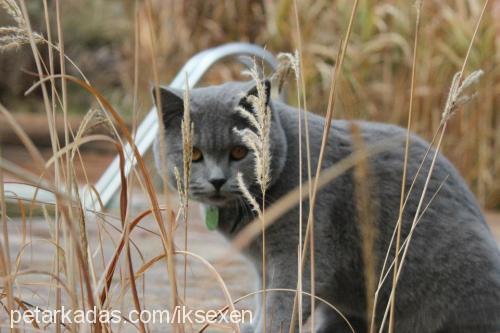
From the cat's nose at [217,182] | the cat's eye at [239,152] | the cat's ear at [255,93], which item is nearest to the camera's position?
the cat's ear at [255,93]

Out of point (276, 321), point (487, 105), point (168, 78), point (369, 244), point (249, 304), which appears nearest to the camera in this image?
point (369, 244)

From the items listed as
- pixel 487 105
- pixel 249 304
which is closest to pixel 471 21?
pixel 487 105

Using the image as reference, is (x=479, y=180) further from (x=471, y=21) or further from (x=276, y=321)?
(x=276, y=321)

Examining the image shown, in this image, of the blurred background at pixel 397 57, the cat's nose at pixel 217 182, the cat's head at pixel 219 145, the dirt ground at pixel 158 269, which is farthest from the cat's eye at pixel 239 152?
the blurred background at pixel 397 57

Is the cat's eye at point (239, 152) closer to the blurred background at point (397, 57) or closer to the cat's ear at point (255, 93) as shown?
the cat's ear at point (255, 93)

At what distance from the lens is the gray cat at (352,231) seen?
232cm

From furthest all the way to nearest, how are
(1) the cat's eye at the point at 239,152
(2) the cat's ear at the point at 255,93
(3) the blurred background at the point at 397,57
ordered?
(3) the blurred background at the point at 397,57, (1) the cat's eye at the point at 239,152, (2) the cat's ear at the point at 255,93

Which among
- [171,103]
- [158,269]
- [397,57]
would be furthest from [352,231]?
[397,57]

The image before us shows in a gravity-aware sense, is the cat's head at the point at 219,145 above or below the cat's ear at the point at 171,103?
below

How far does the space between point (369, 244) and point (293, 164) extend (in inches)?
38.8

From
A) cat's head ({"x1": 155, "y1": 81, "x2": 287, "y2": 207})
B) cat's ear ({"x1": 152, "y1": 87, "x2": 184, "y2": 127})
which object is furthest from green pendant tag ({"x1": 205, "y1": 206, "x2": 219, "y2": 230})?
cat's ear ({"x1": 152, "y1": 87, "x2": 184, "y2": 127})

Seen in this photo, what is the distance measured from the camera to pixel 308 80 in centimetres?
579

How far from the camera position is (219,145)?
2.37 m

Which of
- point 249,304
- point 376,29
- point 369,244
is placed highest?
point 376,29
